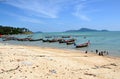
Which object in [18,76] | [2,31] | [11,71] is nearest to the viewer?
[18,76]

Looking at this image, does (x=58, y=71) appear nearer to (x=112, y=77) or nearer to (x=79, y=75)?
(x=79, y=75)

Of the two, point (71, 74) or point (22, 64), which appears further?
point (22, 64)

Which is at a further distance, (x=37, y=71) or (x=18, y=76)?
(x=37, y=71)

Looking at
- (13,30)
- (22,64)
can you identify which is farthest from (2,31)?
(22,64)

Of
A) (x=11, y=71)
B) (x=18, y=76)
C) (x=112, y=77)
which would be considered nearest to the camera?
(x=18, y=76)

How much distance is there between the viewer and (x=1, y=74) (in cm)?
1234

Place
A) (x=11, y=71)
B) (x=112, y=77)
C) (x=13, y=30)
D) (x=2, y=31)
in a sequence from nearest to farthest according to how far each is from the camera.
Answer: (x=11, y=71), (x=112, y=77), (x=2, y=31), (x=13, y=30)

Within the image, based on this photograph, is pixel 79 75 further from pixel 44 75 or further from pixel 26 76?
pixel 26 76

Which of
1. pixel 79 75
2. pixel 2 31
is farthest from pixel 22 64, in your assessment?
pixel 2 31

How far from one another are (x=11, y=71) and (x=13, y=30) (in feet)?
622

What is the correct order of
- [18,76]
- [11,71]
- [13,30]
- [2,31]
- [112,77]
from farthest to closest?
[13,30] → [2,31] → [112,77] → [11,71] → [18,76]

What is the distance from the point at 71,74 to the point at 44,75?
179 centimetres

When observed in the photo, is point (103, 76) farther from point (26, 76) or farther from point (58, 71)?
point (26, 76)

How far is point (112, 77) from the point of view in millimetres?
14055
